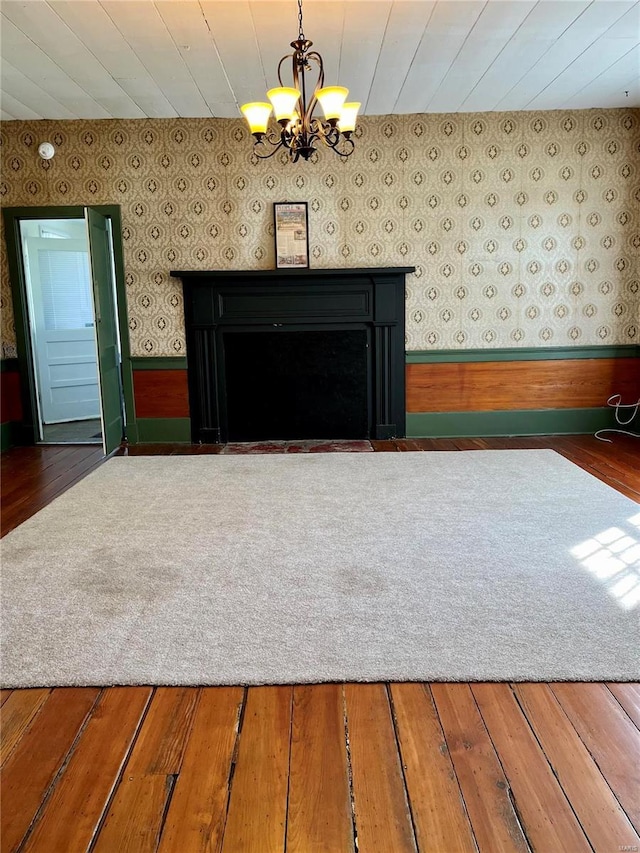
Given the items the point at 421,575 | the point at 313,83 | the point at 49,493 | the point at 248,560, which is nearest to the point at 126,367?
the point at 49,493

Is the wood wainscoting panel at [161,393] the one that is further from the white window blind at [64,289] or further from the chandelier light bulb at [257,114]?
the chandelier light bulb at [257,114]

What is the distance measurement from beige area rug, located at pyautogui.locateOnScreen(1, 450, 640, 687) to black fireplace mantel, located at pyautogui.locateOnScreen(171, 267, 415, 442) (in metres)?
1.53

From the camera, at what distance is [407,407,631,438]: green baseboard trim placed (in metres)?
5.73

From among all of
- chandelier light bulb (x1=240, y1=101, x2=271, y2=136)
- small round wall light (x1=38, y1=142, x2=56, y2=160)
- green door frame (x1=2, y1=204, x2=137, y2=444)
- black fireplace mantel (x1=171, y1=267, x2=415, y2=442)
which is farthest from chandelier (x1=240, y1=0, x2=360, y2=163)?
small round wall light (x1=38, y1=142, x2=56, y2=160)

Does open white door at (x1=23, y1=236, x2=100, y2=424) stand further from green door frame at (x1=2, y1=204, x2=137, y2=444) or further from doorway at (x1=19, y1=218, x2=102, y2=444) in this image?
green door frame at (x1=2, y1=204, x2=137, y2=444)

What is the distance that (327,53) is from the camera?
3.95 metres

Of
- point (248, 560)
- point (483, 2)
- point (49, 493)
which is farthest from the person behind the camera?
point (49, 493)

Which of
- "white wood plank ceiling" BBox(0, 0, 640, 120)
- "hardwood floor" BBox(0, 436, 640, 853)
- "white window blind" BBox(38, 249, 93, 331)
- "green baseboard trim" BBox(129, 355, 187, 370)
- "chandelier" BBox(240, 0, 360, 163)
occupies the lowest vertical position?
"hardwood floor" BBox(0, 436, 640, 853)

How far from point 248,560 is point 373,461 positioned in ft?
6.93

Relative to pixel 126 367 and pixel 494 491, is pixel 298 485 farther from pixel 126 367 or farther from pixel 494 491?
pixel 126 367

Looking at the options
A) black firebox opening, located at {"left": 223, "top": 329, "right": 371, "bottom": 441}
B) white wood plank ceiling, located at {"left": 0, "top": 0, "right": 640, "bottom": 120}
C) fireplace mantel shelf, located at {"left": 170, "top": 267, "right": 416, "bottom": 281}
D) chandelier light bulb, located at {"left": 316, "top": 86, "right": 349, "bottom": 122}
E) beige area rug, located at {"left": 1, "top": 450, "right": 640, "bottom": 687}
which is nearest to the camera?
beige area rug, located at {"left": 1, "top": 450, "right": 640, "bottom": 687}

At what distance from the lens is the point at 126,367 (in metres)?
5.66

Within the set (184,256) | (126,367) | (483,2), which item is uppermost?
(483,2)

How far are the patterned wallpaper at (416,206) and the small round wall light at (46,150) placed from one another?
67 millimetres
